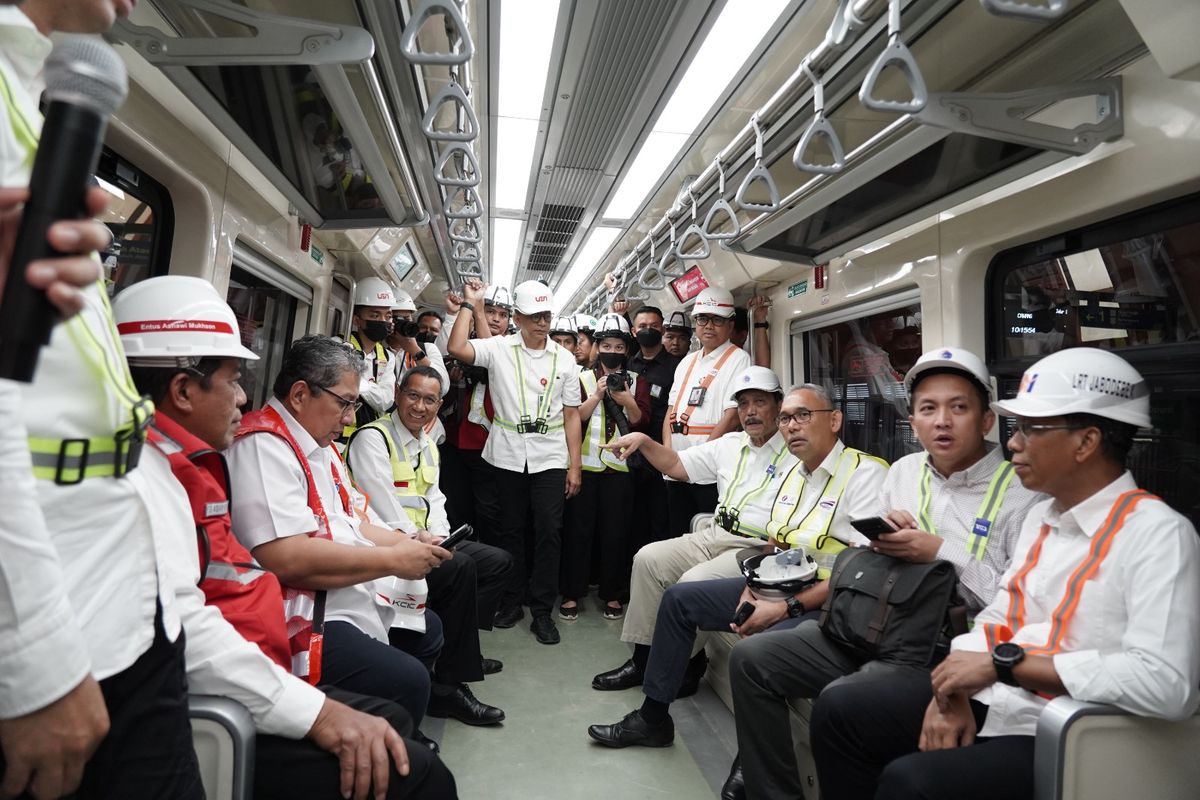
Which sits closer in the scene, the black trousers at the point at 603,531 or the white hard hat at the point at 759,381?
the white hard hat at the point at 759,381

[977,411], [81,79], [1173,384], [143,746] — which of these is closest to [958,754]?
[977,411]

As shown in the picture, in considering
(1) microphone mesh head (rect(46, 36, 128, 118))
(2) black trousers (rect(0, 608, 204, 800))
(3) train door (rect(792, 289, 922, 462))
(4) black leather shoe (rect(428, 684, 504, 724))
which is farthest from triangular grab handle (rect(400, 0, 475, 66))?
(4) black leather shoe (rect(428, 684, 504, 724))

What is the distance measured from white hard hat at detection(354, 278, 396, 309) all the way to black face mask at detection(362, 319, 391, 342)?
332 millimetres

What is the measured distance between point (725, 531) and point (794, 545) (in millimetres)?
557

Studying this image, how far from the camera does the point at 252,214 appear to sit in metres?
3.10

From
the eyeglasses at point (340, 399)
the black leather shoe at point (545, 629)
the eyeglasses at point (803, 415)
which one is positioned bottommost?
the black leather shoe at point (545, 629)

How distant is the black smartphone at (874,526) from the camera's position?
2193 millimetres

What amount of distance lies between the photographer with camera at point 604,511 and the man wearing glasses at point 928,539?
2.21 meters

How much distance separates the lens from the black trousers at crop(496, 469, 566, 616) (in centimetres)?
427

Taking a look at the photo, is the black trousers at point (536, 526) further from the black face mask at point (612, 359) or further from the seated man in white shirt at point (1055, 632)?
the seated man in white shirt at point (1055, 632)

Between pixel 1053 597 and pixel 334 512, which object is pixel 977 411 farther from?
pixel 334 512

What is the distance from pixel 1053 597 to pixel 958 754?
494 mm

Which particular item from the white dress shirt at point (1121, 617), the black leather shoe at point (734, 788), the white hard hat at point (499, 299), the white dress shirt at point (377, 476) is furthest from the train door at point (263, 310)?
the white dress shirt at point (1121, 617)

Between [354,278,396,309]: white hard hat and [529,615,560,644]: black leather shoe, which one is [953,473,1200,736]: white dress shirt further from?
[354,278,396,309]: white hard hat
